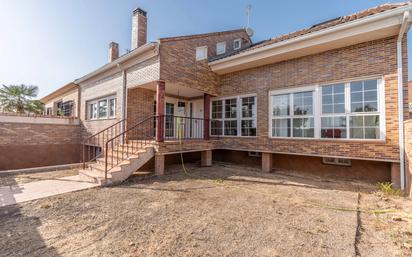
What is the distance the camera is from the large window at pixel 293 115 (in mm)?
7463

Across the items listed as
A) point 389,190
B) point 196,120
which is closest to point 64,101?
point 196,120

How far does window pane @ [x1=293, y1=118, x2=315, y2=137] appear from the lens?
7375 mm

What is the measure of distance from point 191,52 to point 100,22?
5.44 meters

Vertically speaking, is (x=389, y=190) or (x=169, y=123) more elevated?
(x=169, y=123)

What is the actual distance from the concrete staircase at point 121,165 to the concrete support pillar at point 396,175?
7690 mm

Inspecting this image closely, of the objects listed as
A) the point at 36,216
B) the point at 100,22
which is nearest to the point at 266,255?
the point at 36,216

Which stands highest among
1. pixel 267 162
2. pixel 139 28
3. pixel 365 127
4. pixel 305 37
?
pixel 139 28

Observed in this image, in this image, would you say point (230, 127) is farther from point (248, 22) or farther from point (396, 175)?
point (248, 22)

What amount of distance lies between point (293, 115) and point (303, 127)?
603mm

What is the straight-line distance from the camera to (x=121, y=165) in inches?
248

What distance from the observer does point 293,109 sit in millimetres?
7824

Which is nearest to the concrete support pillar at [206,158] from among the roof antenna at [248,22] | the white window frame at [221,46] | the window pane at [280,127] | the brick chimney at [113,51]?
the window pane at [280,127]

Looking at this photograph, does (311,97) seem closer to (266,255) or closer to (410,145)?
(410,145)

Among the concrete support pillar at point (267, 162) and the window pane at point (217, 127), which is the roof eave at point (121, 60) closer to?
the window pane at point (217, 127)
